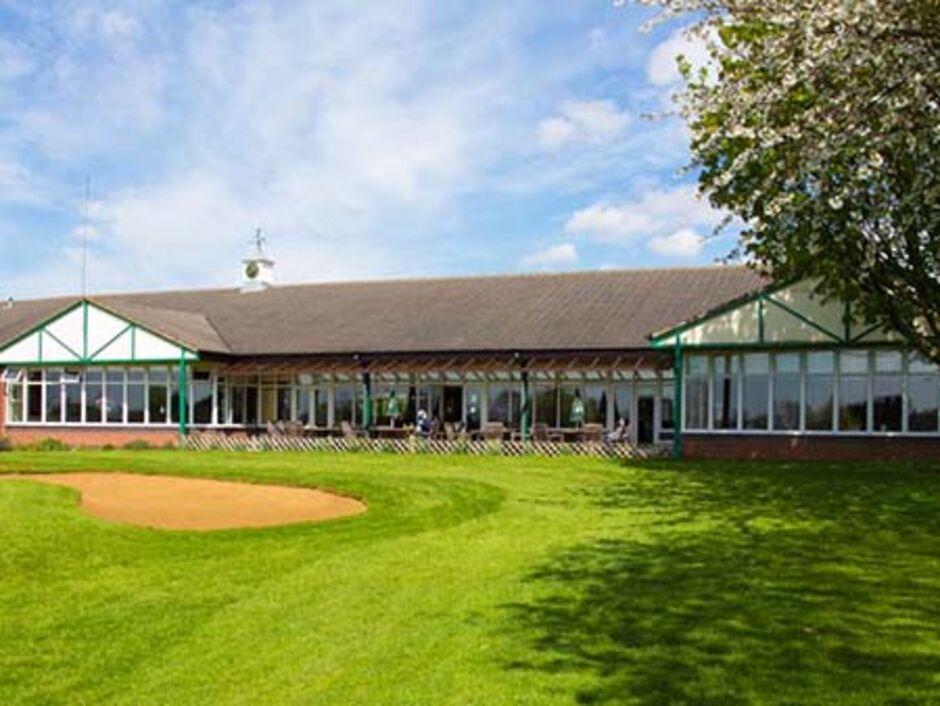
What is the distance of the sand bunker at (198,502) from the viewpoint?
50.3 ft

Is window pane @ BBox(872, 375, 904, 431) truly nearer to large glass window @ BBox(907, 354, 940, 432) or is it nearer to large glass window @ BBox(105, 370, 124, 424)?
large glass window @ BBox(907, 354, 940, 432)

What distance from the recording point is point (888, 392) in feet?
80.2

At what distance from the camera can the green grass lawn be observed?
6785 mm

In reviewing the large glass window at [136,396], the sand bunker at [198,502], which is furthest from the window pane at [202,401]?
the sand bunker at [198,502]

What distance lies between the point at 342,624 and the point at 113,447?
84.2ft

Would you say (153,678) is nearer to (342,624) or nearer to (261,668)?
(261,668)

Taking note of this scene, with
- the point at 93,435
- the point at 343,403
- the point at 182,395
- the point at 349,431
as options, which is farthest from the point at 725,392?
the point at 93,435

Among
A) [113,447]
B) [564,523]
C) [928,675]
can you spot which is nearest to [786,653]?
[928,675]

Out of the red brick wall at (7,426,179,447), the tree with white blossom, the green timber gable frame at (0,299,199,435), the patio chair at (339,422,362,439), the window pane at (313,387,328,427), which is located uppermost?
the tree with white blossom

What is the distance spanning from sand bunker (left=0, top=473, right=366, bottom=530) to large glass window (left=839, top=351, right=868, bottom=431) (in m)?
13.6

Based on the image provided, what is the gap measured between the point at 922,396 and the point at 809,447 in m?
2.93

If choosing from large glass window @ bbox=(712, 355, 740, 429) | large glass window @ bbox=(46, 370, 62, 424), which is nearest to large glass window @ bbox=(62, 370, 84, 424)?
large glass window @ bbox=(46, 370, 62, 424)

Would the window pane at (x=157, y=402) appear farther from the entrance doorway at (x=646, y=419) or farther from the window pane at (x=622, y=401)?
the entrance doorway at (x=646, y=419)

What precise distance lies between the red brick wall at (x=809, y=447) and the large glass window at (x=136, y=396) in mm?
17874
